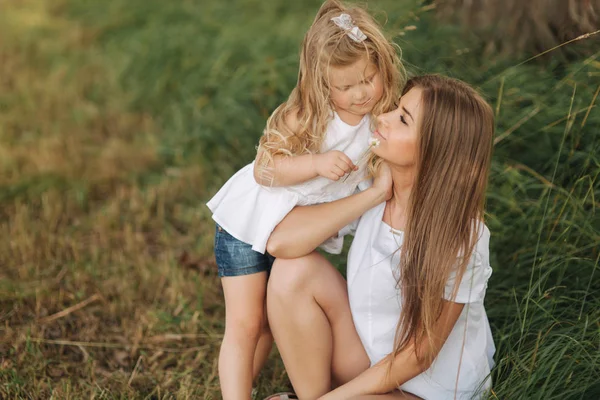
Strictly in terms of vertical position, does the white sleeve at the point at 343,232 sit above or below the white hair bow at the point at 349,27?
below

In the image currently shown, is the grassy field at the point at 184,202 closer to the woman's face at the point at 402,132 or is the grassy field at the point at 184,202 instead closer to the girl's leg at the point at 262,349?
the girl's leg at the point at 262,349

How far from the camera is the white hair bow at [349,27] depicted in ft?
7.39

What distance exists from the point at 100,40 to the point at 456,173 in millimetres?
5081

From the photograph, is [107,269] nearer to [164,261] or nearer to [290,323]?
[164,261]

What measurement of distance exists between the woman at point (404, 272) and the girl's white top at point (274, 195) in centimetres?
6

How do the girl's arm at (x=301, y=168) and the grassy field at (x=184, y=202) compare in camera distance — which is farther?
the grassy field at (x=184, y=202)

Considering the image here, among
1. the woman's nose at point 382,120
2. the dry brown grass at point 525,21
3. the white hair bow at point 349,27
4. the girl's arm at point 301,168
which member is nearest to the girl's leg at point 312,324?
the girl's arm at point 301,168

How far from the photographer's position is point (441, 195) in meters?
2.18

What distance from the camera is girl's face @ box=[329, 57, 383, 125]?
2287 mm

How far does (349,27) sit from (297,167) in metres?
0.46

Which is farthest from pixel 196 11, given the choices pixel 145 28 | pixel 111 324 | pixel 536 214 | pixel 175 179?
pixel 536 214

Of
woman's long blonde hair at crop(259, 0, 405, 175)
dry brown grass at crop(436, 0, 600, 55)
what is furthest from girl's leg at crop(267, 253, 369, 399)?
dry brown grass at crop(436, 0, 600, 55)

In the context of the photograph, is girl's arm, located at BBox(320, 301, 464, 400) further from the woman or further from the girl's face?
the girl's face

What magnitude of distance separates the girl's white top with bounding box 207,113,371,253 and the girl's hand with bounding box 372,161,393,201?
0.27ft
